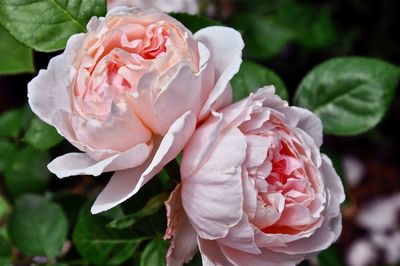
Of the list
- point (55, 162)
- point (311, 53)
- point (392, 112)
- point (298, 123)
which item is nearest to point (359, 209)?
point (392, 112)

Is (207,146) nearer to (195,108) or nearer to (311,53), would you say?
(195,108)

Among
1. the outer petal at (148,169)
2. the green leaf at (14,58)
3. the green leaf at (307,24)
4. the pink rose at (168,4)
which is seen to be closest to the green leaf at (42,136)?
the green leaf at (14,58)

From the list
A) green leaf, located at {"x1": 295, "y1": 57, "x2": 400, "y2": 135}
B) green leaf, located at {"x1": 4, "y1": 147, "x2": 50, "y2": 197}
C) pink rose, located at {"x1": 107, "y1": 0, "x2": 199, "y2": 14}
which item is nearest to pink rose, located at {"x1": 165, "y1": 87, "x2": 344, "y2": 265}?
green leaf, located at {"x1": 295, "y1": 57, "x2": 400, "y2": 135}

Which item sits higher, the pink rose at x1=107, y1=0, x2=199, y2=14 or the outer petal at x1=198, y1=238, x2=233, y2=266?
the outer petal at x1=198, y1=238, x2=233, y2=266

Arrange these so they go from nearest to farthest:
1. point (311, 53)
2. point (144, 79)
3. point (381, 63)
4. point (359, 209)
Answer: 1. point (144, 79)
2. point (381, 63)
3. point (311, 53)
4. point (359, 209)

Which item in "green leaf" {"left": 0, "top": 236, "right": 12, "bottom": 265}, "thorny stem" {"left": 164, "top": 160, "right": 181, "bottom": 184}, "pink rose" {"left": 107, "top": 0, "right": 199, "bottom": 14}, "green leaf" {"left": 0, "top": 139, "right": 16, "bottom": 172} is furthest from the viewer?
"pink rose" {"left": 107, "top": 0, "right": 199, "bottom": 14}

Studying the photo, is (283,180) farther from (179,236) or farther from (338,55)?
(338,55)

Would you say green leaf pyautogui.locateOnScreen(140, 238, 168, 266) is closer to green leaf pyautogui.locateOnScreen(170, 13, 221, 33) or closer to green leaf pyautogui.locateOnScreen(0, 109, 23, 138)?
green leaf pyautogui.locateOnScreen(170, 13, 221, 33)
